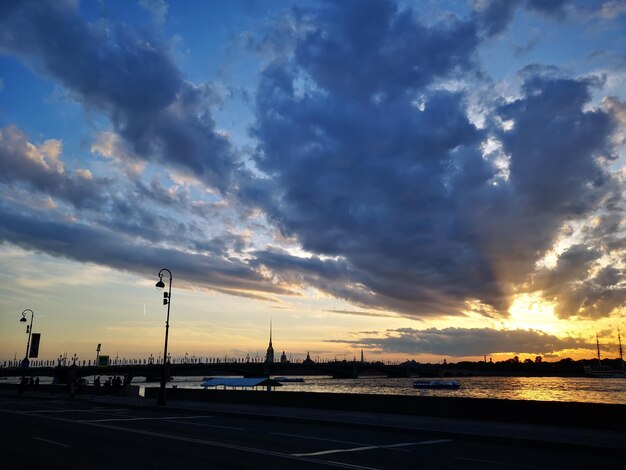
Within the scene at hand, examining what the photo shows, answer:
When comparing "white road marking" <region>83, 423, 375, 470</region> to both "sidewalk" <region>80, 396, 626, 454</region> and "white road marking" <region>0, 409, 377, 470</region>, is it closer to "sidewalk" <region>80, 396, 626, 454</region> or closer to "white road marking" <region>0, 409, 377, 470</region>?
"white road marking" <region>0, 409, 377, 470</region>

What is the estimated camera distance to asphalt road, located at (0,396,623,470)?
501 inches

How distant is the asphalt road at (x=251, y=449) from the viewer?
1273 centimetres

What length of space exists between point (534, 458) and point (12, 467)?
13.8 m

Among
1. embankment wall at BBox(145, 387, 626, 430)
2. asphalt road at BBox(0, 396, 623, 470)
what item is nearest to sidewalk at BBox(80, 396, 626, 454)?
asphalt road at BBox(0, 396, 623, 470)

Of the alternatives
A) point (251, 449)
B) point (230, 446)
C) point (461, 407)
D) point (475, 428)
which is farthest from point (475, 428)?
point (230, 446)

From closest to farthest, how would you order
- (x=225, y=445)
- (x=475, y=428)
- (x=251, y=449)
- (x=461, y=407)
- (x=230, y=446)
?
(x=251, y=449) → (x=230, y=446) → (x=225, y=445) → (x=475, y=428) → (x=461, y=407)

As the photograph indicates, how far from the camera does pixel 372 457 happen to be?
14383 mm

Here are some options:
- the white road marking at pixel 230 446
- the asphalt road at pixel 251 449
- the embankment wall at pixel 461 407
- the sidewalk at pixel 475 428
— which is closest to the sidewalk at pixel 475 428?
the sidewalk at pixel 475 428

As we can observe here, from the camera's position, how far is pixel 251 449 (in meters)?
15.4

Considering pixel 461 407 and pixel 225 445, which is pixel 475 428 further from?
pixel 225 445

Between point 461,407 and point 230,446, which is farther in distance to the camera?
point 461,407

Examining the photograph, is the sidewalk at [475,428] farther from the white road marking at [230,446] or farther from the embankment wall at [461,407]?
the white road marking at [230,446]

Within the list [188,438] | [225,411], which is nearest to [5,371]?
[225,411]

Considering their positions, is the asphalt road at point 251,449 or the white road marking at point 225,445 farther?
the white road marking at point 225,445
